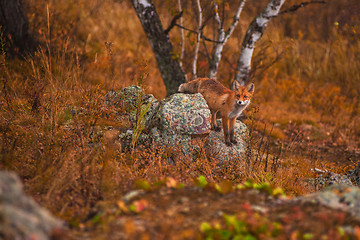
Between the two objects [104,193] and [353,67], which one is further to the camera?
[353,67]

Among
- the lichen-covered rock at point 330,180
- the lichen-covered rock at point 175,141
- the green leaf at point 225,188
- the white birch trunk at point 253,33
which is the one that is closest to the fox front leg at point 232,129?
the lichen-covered rock at point 175,141

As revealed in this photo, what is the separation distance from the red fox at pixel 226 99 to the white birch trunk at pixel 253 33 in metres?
2.04

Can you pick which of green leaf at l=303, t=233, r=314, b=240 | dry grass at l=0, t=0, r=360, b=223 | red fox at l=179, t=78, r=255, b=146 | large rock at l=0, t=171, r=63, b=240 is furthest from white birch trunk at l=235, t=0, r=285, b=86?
large rock at l=0, t=171, r=63, b=240

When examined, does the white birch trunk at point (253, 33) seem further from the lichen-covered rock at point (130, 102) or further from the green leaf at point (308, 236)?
the green leaf at point (308, 236)

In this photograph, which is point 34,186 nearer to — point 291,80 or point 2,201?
point 2,201

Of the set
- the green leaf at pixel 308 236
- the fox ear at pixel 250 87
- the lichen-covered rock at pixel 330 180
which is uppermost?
the fox ear at pixel 250 87

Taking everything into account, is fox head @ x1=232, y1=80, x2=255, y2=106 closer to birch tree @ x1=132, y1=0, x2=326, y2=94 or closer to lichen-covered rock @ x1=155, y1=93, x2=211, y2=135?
lichen-covered rock @ x1=155, y1=93, x2=211, y2=135

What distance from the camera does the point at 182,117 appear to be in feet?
17.8

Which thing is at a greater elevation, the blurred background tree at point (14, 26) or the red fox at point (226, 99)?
the blurred background tree at point (14, 26)

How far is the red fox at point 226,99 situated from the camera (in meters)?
5.38

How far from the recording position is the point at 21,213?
1934 mm

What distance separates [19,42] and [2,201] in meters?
7.97

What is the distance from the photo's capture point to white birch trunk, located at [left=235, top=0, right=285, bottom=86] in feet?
24.3

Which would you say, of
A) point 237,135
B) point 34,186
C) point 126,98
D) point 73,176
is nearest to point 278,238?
point 73,176
